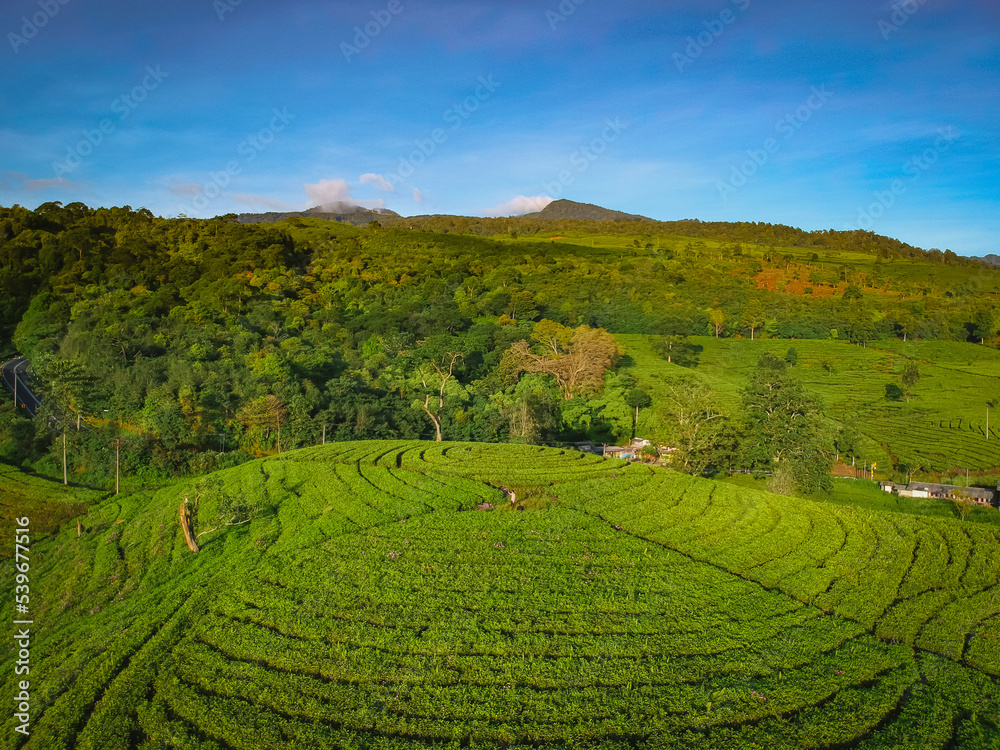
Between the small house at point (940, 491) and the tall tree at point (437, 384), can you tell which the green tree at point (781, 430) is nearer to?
the small house at point (940, 491)

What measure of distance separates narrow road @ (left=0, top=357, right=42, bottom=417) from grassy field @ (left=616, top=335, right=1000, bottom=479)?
32849 mm

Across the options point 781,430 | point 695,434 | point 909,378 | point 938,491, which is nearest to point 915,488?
point 938,491

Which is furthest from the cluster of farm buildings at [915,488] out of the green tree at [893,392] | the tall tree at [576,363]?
the green tree at [893,392]

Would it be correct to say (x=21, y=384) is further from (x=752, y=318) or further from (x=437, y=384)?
(x=752, y=318)

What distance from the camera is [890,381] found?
47500 mm

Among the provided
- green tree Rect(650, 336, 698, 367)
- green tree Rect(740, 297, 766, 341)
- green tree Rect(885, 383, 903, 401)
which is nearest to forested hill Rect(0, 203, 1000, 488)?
green tree Rect(740, 297, 766, 341)

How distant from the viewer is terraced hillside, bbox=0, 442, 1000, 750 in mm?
7582

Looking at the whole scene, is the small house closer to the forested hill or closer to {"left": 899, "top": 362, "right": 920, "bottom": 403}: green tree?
the forested hill

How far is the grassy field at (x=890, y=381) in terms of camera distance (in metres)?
38.1

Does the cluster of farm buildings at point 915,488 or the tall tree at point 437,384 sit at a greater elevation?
the tall tree at point 437,384

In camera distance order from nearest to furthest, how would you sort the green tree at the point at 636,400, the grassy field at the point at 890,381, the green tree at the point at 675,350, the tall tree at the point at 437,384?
1. the tall tree at the point at 437,384
2. the green tree at the point at 636,400
3. the grassy field at the point at 890,381
4. the green tree at the point at 675,350

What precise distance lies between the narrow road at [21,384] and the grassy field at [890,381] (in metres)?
32.8

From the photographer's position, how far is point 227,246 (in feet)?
177

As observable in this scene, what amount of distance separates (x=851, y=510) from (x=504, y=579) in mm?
10620
